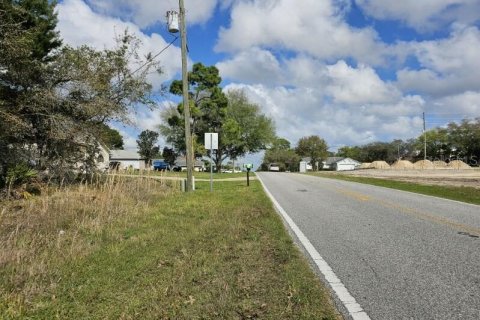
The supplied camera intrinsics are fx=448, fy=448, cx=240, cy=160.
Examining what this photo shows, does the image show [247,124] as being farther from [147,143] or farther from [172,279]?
[172,279]

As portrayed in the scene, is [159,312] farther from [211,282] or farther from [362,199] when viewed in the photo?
[362,199]

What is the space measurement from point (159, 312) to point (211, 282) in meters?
1.13

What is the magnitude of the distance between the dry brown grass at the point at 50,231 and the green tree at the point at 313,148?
10913cm

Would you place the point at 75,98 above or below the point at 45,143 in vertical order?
above

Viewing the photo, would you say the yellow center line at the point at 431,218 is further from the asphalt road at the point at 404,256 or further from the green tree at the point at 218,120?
the green tree at the point at 218,120

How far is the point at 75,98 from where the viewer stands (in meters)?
18.9

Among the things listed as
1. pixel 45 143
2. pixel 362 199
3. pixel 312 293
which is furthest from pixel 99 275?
pixel 45 143

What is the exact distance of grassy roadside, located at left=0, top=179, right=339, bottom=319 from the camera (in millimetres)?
4832

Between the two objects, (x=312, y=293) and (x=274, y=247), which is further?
(x=274, y=247)

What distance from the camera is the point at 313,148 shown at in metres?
124

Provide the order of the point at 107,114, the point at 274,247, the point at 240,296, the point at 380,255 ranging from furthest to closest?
the point at 107,114 → the point at 274,247 → the point at 380,255 → the point at 240,296

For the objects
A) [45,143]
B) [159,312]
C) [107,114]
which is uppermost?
[107,114]

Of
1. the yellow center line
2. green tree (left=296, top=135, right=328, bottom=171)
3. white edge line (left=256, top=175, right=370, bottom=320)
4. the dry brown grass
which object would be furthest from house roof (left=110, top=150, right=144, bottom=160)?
white edge line (left=256, top=175, right=370, bottom=320)

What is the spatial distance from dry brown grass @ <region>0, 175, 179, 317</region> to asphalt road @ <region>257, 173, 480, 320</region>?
13.2 ft
